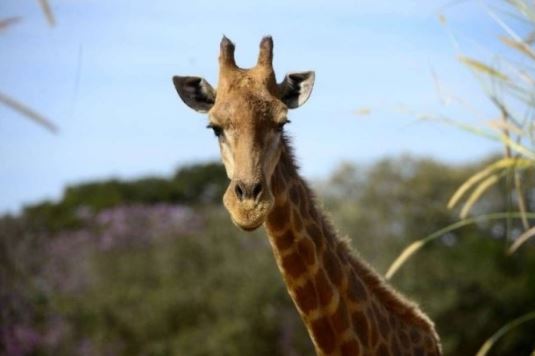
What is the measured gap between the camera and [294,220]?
13.8 ft

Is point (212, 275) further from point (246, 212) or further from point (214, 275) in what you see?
point (246, 212)

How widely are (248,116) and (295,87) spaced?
40 cm

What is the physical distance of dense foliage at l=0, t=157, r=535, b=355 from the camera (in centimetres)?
2378

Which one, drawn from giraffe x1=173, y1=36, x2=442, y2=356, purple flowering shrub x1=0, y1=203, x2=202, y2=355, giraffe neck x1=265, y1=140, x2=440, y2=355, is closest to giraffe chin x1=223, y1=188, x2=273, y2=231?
giraffe x1=173, y1=36, x2=442, y2=356

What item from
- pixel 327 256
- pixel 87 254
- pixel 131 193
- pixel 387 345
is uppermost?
pixel 327 256

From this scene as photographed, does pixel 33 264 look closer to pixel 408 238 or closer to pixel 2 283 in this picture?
pixel 2 283

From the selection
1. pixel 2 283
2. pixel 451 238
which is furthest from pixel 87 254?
pixel 451 238

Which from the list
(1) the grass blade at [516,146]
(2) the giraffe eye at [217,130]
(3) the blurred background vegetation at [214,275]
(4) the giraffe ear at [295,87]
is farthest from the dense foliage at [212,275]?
(2) the giraffe eye at [217,130]

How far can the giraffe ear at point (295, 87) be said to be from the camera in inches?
166

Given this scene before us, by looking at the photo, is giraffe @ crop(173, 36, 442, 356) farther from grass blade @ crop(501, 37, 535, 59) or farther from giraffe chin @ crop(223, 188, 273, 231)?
grass blade @ crop(501, 37, 535, 59)

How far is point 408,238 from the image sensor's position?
99.3 ft

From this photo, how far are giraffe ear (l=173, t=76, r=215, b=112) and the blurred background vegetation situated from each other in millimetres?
15859

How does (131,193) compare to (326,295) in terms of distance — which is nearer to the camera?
(326,295)

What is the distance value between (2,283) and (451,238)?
42.9 feet
